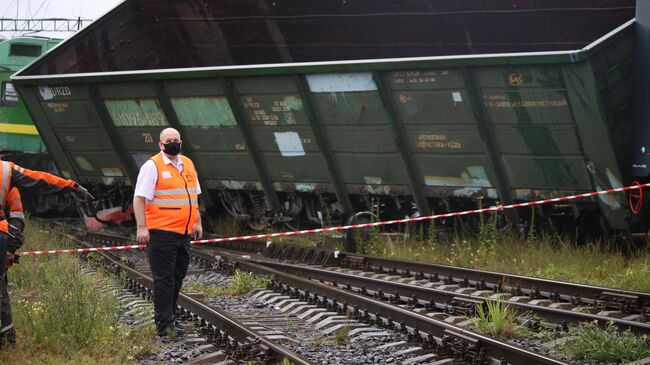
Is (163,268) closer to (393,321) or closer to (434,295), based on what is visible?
(393,321)

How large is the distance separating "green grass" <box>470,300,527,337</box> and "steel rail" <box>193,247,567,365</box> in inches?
14.1

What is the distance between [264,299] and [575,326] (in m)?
3.35

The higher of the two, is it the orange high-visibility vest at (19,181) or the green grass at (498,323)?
the orange high-visibility vest at (19,181)

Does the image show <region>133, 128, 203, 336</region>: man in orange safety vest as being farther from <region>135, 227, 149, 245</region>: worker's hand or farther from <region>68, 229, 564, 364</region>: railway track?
→ <region>68, 229, 564, 364</region>: railway track

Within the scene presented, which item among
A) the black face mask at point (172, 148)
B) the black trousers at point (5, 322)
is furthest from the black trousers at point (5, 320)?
the black face mask at point (172, 148)

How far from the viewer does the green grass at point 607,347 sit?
6145 mm

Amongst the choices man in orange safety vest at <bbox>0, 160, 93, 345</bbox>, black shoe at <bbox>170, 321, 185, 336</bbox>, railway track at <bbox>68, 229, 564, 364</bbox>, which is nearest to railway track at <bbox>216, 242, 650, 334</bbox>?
railway track at <bbox>68, 229, 564, 364</bbox>

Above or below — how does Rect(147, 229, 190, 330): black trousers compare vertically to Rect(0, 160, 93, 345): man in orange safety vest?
below

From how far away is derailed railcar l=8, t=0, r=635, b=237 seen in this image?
11.0 meters

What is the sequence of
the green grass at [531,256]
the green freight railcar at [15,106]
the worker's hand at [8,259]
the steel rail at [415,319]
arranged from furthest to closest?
the green freight railcar at [15,106] → the green grass at [531,256] → the worker's hand at [8,259] → the steel rail at [415,319]

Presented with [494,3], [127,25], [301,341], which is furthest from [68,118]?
[301,341]

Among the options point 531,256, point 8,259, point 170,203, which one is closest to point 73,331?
point 8,259

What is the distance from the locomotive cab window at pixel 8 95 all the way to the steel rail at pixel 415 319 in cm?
1049

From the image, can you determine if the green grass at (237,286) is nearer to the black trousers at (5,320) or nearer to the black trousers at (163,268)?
the black trousers at (163,268)
